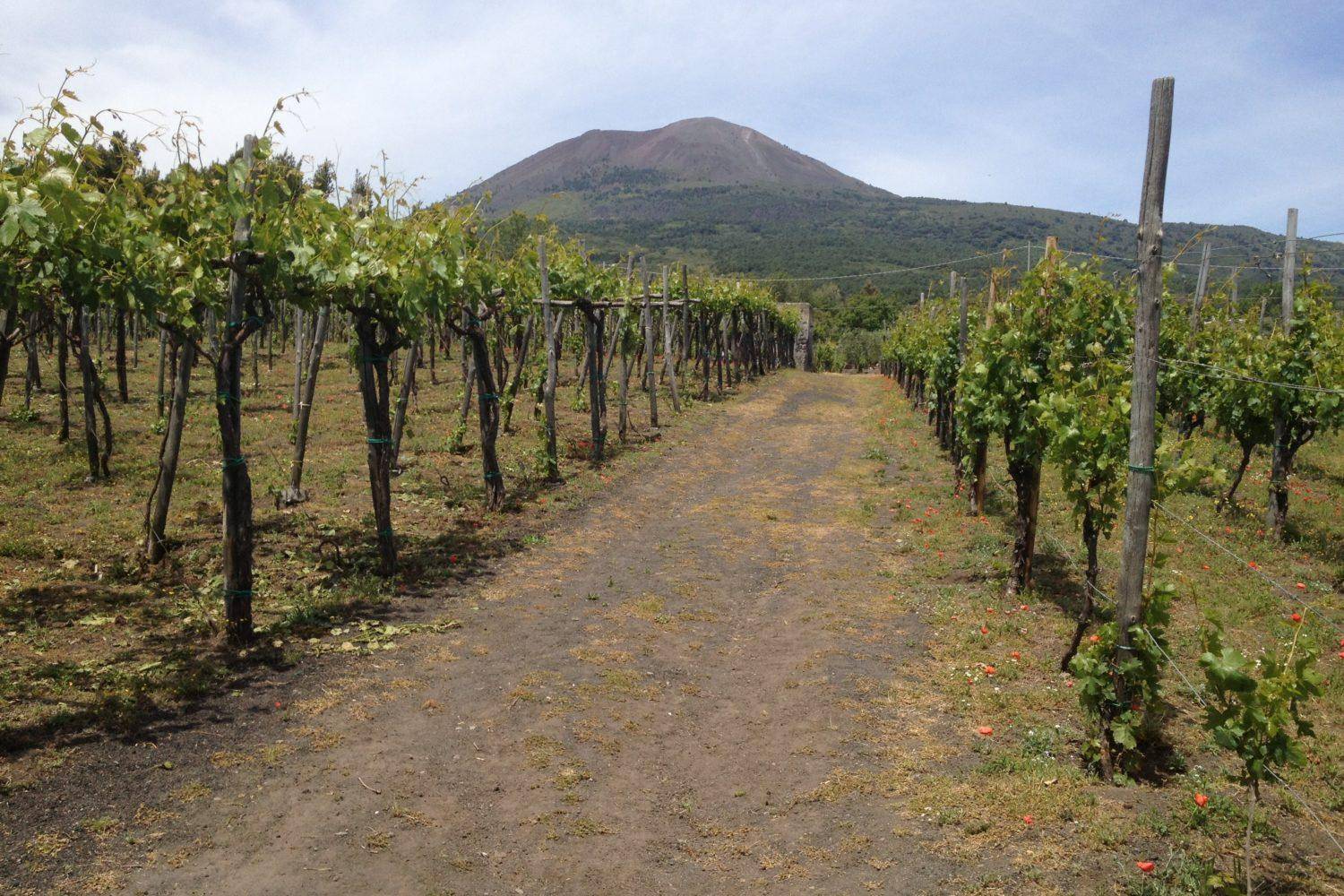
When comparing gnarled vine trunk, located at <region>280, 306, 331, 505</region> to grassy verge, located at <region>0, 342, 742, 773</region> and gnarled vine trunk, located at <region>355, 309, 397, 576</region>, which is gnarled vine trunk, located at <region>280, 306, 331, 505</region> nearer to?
grassy verge, located at <region>0, 342, 742, 773</region>

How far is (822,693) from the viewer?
6.39 m

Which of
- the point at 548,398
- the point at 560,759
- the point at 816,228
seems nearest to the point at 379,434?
the point at 560,759

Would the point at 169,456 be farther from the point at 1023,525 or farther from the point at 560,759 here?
the point at 1023,525

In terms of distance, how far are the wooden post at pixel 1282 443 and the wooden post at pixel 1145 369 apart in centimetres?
780

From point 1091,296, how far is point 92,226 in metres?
7.94

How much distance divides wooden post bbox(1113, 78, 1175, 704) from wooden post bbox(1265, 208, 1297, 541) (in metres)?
7.80

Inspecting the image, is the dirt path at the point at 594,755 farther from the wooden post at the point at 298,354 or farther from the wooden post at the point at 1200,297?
the wooden post at the point at 1200,297

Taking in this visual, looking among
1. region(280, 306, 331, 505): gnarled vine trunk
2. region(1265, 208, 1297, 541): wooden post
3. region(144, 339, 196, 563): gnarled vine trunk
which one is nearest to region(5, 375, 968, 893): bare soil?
region(144, 339, 196, 563): gnarled vine trunk

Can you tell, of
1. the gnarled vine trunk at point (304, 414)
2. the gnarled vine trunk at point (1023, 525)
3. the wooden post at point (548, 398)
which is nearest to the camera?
the gnarled vine trunk at point (1023, 525)

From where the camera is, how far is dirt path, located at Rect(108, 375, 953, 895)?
4219 millimetres

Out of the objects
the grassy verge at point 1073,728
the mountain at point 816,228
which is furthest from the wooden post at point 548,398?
the mountain at point 816,228

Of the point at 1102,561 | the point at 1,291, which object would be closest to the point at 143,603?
the point at 1,291

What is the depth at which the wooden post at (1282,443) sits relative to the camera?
36.0ft

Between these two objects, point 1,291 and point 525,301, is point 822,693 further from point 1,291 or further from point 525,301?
point 525,301
